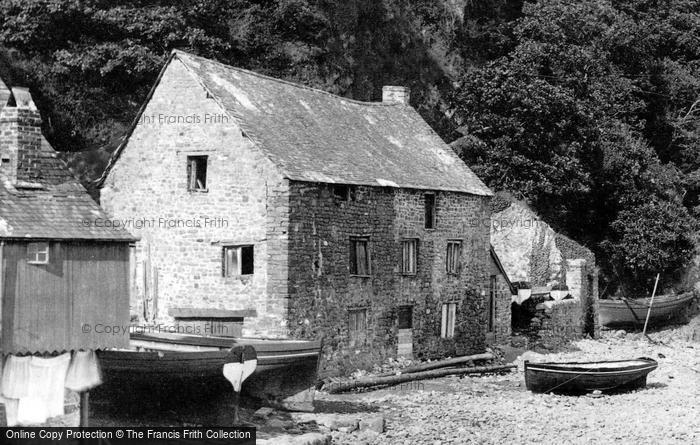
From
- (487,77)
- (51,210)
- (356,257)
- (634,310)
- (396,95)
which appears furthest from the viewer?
(487,77)

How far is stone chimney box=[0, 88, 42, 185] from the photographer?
23.2 m

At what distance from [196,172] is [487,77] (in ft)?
76.2

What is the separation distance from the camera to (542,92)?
173ft

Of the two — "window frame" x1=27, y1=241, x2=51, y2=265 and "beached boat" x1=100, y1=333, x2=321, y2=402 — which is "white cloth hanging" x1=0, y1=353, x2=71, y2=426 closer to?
"beached boat" x1=100, y1=333, x2=321, y2=402

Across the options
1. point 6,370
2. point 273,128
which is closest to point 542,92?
point 273,128

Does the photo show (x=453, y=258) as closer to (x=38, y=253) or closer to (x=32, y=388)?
(x=38, y=253)

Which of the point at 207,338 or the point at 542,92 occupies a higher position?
the point at 542,92

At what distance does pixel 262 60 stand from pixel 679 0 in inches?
1198

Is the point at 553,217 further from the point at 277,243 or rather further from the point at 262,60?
the point at 277,243

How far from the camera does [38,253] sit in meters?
22.4

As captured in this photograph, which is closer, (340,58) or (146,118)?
(146,118)

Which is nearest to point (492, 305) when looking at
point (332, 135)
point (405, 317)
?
point (405, 317)

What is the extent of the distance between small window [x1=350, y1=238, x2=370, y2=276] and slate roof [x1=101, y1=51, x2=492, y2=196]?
1922 millimetres

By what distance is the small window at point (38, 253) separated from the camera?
73.3 feet
